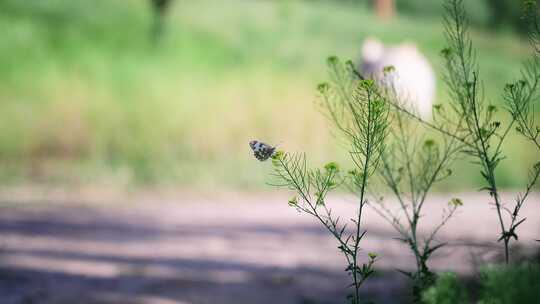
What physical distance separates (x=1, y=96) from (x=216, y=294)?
6521 mm

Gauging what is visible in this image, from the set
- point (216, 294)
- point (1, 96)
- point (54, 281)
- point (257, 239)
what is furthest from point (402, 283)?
point (1, 96)

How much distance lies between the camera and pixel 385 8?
49.9 feet

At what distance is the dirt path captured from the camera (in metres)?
4.12

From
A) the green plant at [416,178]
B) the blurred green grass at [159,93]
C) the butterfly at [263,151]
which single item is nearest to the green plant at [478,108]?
the green plant at [416,178]

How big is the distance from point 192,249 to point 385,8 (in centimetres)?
1136

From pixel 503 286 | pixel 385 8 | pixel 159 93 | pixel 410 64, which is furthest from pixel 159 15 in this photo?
pixel 503 286

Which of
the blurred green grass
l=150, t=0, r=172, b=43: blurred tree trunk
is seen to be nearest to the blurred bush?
the blurred green grass

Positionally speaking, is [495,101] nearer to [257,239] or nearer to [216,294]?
[257,239]

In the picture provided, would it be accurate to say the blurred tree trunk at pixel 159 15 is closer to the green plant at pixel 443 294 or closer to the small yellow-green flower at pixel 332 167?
the small yellow-green flower at pixel 332 167

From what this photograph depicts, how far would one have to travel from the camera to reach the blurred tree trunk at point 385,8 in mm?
15008

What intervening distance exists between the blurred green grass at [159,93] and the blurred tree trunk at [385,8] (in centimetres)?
204

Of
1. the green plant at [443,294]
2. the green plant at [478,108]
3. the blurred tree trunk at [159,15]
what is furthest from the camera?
the blurred tree trunk at [159,15]

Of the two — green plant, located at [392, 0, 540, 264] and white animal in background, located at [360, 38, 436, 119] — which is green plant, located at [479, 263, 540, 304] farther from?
white animal in background, located at [360, 38, 436, 119]

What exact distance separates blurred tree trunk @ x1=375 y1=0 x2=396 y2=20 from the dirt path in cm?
818
